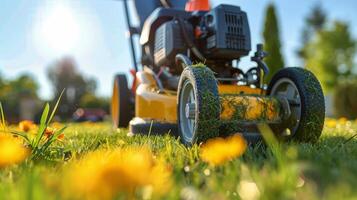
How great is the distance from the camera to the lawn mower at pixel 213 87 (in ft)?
8.06

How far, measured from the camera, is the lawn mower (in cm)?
246

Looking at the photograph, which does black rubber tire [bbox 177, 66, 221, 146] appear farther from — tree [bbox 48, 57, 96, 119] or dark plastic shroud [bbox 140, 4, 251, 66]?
tree [bbox 48, 57, 96, 119]

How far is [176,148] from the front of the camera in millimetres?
2154

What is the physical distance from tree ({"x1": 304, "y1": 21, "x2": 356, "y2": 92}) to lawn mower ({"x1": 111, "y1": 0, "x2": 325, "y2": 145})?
28044 millimetres

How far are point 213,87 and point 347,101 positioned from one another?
15.7 metres

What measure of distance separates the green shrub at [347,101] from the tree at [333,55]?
45.9 feet

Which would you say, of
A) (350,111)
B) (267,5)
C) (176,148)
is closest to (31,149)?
(176,148)

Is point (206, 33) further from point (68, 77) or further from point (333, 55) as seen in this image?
point (68, 77)

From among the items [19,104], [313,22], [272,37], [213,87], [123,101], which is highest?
[313,22]

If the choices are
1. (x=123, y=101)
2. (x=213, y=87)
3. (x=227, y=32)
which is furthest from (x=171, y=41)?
(x=123, y=101)

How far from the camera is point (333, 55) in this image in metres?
30.9

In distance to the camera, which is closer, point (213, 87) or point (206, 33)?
point (213, 87)

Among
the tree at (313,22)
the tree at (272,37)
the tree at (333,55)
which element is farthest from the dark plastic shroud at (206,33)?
the tree at (313,22)

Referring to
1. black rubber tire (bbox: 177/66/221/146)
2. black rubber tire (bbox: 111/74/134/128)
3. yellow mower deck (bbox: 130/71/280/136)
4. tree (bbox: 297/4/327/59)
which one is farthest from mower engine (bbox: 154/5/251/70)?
tree (bbox: 297/4/327/59)
